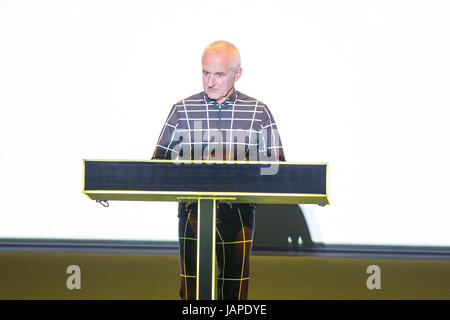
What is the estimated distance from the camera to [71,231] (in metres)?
4.62

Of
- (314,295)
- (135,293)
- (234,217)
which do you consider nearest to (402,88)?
(314,295)

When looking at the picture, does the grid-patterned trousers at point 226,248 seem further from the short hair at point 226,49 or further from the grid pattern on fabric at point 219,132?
the short hair at point 226,49

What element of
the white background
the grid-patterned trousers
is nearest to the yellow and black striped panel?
the grid-patterned trousers

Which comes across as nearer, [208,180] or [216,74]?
[208,180]

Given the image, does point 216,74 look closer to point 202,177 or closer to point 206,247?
point 202,177

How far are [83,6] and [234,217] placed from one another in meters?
2.52

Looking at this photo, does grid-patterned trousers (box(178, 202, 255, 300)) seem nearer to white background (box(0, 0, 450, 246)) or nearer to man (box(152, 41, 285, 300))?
man (box(152, 41, 285, 300))

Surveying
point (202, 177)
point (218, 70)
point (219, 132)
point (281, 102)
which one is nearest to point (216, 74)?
point (218, 70)

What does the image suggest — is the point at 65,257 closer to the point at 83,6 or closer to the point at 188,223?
the point at 83,6

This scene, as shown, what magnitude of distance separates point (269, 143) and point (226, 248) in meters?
0.41

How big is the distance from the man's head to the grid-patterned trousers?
42 cm

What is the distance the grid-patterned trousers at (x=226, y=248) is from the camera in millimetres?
2621

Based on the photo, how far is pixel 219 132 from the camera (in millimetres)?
2729

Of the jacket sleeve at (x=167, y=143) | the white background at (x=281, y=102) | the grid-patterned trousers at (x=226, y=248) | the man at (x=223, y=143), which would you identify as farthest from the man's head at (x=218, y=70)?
the white background at (x=281, y=102)
